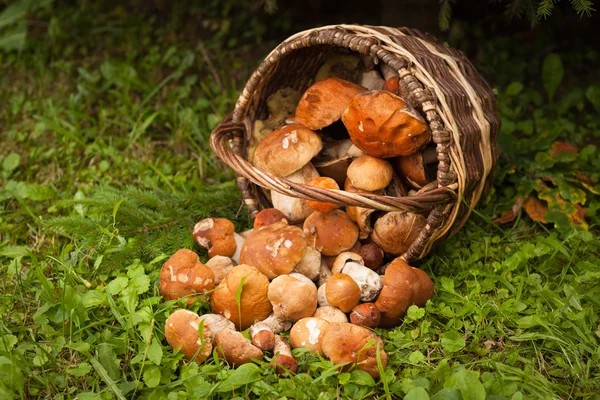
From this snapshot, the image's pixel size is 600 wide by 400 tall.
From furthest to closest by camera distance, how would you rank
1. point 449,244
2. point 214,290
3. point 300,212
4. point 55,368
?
point 449,244
point 300,212
point 214,290
point 55,368

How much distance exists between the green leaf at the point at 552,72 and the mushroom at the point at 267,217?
6.60ft

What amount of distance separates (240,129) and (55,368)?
4.27 feet

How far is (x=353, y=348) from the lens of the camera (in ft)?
6.01

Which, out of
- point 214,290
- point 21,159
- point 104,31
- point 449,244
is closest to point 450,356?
point 449,244

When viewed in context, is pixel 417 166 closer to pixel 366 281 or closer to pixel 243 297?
pixel 366 281

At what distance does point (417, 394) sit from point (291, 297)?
1.77 ft

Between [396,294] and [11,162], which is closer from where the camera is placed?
[396,294]

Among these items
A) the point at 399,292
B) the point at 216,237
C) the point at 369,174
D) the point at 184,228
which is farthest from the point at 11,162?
the point at 399,292

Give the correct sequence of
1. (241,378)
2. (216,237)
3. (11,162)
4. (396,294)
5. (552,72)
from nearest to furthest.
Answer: (241,378), (396,294), (216,237), (11,162), (552,72)

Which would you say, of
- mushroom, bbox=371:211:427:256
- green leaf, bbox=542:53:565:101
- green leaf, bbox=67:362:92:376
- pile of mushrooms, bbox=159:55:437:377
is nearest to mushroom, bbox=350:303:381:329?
pile of mushrooms, bbox=159:55:437:377

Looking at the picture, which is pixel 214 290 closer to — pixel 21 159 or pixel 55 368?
pixel 55 368

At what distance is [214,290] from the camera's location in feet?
6.68

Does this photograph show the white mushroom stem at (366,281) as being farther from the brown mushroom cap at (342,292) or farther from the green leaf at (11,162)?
the green leaf at (11,162)

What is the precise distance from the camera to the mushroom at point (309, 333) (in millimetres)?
1909
